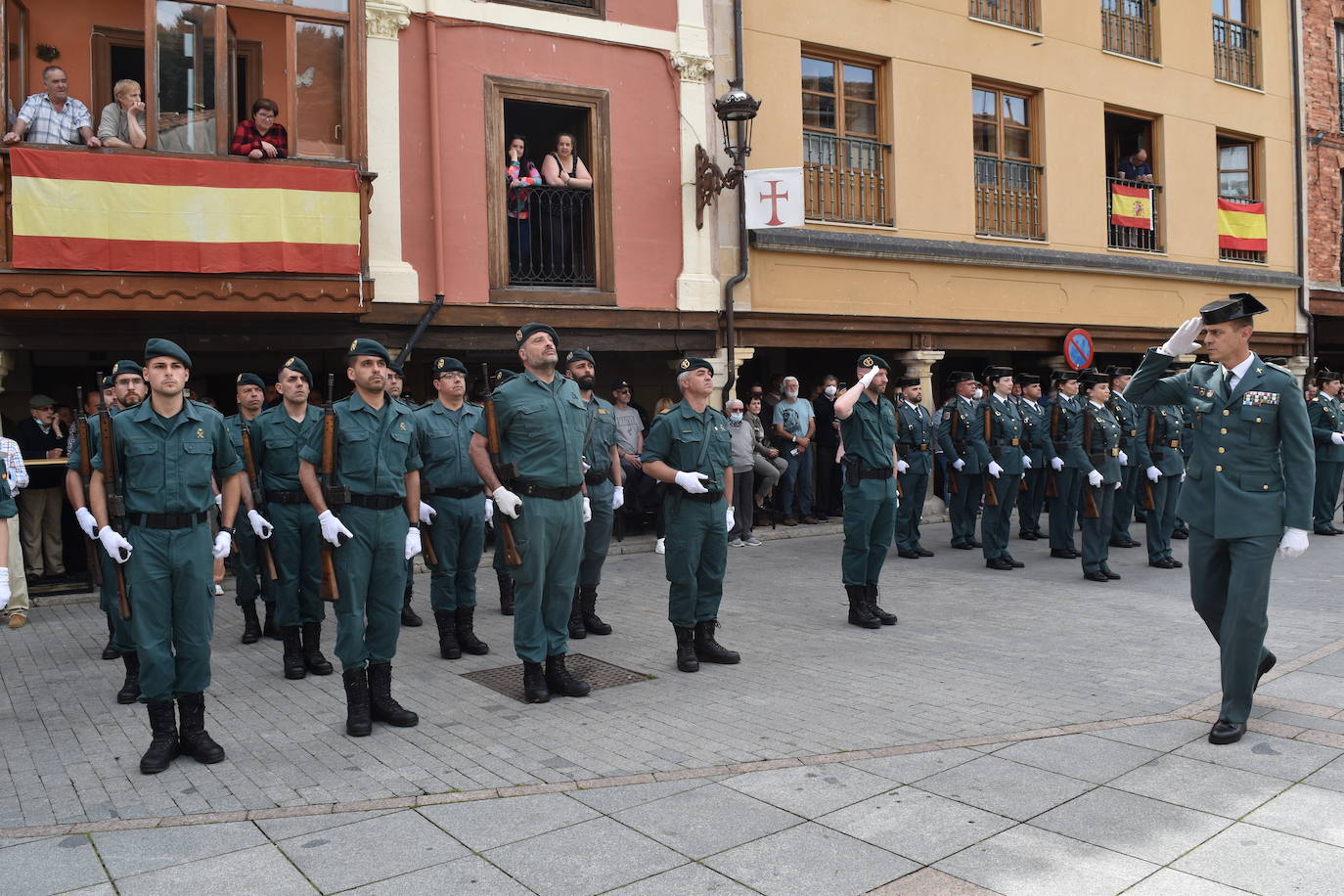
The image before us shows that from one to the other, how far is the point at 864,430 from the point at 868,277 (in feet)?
24.0

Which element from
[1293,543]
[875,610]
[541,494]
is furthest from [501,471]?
[1293,543]

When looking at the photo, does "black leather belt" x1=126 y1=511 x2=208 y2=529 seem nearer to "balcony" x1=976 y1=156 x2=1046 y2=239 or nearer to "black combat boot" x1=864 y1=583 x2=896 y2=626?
"black combat boot" x1=864 y1=583 x2=896 y2=626

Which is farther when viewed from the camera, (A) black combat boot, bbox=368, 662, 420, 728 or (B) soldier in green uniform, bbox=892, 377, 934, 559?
(B) soldier in green uniform, bbox=892, 377, 934, 559

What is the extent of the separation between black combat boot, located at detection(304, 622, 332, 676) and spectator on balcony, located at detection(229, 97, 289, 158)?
5499 millimetres

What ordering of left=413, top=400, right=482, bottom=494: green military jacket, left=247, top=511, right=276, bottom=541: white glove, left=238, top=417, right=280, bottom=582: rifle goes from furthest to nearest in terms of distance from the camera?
left=413, top=400, right=482, bottom=494: green military jacket < left=238, top=417, right=280, bottom=582: rifle < left=247, top=511, right=276, bottom=541: white glove

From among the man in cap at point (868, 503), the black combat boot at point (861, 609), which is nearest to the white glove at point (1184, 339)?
the man in cap at point (868, 503)

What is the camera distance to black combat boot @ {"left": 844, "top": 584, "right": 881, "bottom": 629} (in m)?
8.41

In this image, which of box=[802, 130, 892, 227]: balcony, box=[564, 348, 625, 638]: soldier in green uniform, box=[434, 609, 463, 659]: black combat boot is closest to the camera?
box=[434, 609, 463, 659]: black combat boot

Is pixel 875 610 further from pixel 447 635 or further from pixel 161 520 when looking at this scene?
pixel 161 520

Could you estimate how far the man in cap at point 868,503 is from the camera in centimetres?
847

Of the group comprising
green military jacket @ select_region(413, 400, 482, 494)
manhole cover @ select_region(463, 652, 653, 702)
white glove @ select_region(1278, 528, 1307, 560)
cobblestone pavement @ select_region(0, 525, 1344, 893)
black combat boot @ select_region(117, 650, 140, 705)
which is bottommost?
cobblestone pavement @ select_region(0, 525, 1344, 893)

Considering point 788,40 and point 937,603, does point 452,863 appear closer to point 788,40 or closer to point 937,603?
point 937,603

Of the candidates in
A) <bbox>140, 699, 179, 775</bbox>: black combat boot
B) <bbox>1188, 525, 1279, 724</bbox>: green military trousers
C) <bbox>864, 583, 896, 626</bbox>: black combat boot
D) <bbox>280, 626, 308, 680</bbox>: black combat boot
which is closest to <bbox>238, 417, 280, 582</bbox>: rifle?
<bbox>280, 626, 308, 680</bbox>: black combat boot

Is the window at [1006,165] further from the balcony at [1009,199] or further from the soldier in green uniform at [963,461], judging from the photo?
the soldier in green uniform at [963,461]
